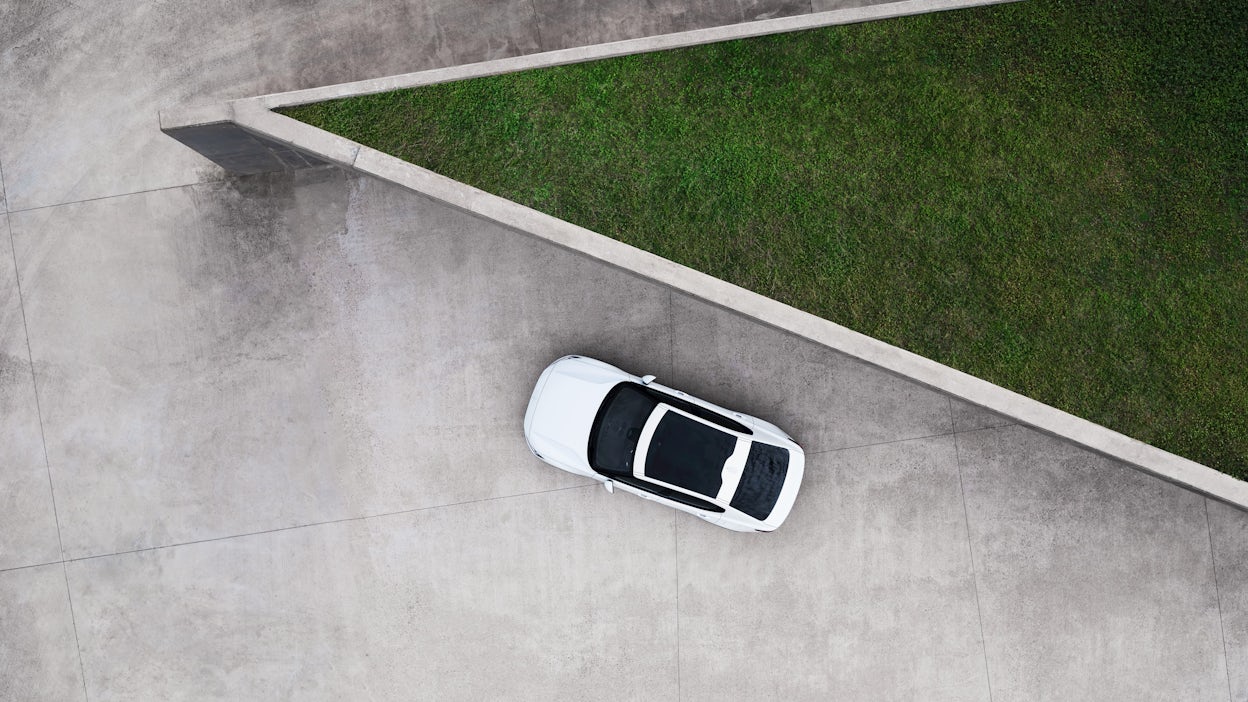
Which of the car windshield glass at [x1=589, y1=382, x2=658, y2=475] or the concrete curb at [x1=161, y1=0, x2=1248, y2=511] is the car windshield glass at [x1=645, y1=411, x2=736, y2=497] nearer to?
the car windshield glass at [x1=589, y1=382, x2=658, y2=475]

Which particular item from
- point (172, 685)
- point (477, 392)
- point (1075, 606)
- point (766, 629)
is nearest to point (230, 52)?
point (477, 392)

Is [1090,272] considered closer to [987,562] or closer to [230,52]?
[987,562]

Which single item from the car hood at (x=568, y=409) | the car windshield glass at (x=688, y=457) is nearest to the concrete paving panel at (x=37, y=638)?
the car hood at (x=568, y=409)

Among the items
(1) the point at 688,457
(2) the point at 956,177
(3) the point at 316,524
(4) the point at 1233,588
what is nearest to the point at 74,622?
(3) the point at 316,524

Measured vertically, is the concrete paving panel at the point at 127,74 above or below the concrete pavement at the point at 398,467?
above

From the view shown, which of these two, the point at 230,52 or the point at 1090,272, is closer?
the point at 1090,272

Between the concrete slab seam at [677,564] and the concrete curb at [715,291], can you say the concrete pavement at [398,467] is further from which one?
the concrete curb at [715,291]
